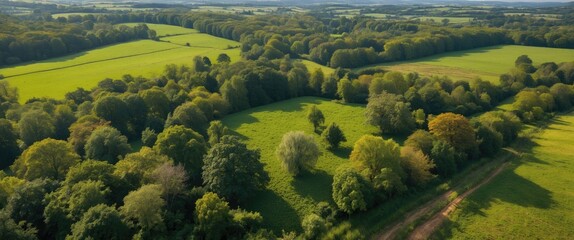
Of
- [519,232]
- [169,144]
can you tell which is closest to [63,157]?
[169,144]

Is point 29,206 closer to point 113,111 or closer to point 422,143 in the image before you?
point 113,111

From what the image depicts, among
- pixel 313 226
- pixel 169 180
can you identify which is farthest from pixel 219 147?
pixel 313 226

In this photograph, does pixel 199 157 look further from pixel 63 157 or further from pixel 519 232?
pixel 519 232

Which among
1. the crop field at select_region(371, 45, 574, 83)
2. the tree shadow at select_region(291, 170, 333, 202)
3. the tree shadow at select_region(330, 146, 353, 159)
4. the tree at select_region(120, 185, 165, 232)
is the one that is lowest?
the tree shadow at select_region(291, 170, 333, 202)

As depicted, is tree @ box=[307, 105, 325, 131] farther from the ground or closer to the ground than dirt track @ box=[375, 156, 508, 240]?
farther from the ground

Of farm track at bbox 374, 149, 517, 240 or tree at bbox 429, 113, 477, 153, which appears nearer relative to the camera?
farm track at bbox 374, 149, 517, 240

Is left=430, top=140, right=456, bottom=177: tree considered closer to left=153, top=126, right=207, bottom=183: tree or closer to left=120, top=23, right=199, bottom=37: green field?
left=153, top=126, right=207, bottom=183: tree

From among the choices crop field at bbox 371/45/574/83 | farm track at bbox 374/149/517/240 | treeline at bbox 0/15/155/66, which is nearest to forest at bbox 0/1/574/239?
treeline at bbox 0/15/155/66
